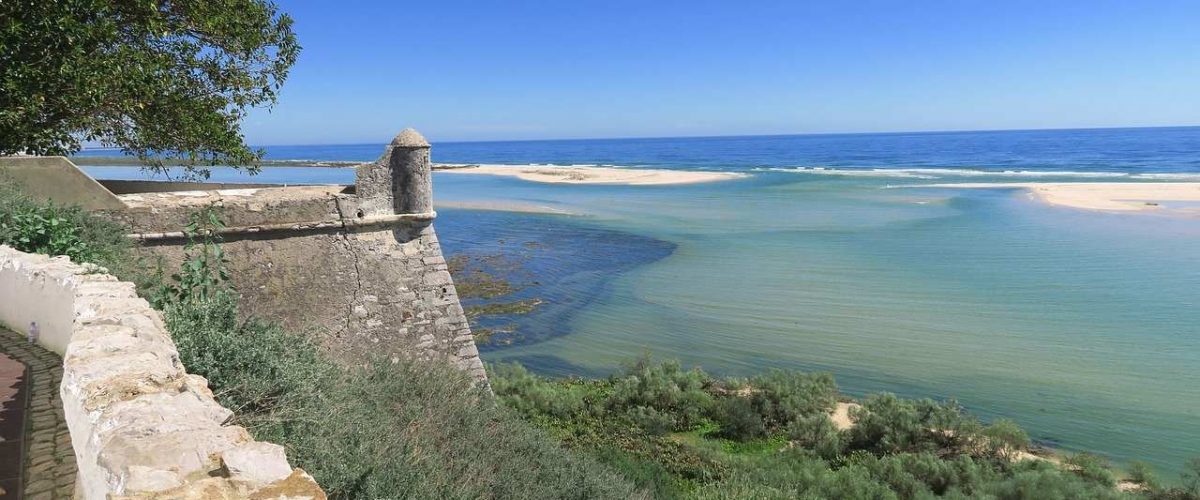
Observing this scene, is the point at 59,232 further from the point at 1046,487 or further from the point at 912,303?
the point at 912,303

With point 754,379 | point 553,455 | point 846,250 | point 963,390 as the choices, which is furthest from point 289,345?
point 846,250

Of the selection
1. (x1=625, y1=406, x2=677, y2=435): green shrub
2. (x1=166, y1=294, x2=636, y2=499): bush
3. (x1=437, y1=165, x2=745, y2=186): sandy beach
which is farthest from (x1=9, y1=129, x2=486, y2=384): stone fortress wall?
(x1=437, y1=165, x2=745, y2=186): sandy beach

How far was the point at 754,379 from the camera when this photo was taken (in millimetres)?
13484

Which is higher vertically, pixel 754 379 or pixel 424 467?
pixel 424 467

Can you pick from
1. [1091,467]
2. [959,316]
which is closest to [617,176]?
[959,316]

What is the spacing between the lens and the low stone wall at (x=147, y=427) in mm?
2480

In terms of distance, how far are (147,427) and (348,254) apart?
729 cm

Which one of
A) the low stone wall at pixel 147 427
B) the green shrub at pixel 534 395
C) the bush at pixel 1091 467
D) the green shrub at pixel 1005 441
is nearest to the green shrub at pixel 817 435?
the green shrub at pixel 1005 441

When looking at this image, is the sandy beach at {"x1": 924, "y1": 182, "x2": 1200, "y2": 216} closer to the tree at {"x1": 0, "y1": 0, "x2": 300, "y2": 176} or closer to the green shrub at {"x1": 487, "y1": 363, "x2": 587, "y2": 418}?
the green shrub at {"x1": 487, "y1": 363, "x2": 587, "y2": 418}

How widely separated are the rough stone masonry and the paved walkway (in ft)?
10.7

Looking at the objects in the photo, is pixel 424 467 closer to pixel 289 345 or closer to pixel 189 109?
pixel 289 345

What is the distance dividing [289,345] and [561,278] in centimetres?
1764

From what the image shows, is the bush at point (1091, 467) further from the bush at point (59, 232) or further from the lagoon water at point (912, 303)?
the bush at point (59, 232)

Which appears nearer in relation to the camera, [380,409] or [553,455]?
[380,409]
